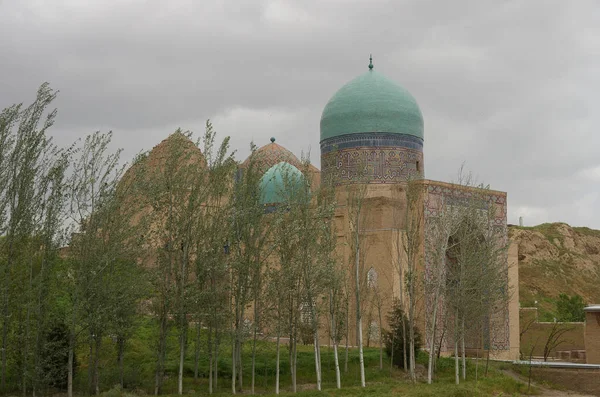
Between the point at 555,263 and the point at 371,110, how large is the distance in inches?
922

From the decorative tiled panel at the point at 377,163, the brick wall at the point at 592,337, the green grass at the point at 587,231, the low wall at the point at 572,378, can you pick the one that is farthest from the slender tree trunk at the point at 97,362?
the green grass at the point at 587,231

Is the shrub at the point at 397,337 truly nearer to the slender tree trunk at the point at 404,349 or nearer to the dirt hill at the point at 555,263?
the slender tree trunk at the point at 404,349

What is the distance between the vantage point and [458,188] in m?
22.0

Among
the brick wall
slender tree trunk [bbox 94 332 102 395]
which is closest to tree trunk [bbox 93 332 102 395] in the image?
slender tree trunk [bbox 94 332 102 395]

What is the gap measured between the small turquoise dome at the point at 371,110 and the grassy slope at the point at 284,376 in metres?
7.41

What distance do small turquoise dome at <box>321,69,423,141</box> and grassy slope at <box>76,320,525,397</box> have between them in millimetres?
7410

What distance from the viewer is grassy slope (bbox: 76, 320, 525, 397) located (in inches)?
599

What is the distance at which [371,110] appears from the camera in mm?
24500

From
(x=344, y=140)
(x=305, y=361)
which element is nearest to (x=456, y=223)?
(x=305, y=361)

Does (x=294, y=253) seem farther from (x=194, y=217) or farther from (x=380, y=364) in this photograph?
(x=380, y=364)

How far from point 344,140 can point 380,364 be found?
8.45m

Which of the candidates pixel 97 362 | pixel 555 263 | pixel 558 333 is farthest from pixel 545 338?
pixel 555 263

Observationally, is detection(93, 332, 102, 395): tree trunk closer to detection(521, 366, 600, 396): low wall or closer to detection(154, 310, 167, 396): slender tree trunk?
detection(154, 310, 167, 396): slender tree trunk

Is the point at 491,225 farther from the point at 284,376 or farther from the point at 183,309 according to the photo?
the point at 183,309
